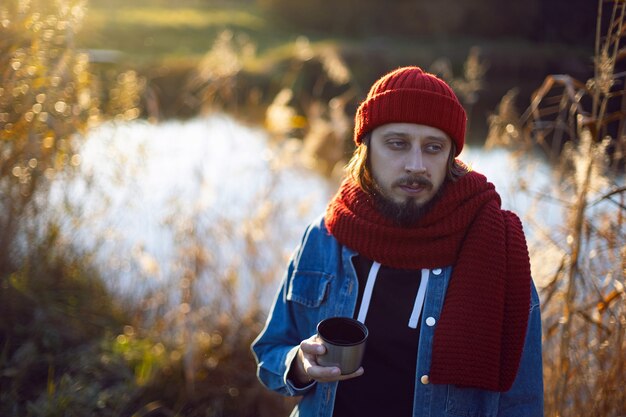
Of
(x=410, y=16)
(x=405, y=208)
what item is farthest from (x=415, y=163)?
(x=410, y=16)

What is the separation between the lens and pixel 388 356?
166 cm

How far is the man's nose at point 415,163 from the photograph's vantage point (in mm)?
1602

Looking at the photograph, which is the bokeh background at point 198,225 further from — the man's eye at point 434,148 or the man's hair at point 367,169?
the man's eye at point 434,148

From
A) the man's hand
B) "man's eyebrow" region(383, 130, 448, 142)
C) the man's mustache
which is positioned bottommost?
the man's hand

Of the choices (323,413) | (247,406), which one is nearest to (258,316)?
(247,406)

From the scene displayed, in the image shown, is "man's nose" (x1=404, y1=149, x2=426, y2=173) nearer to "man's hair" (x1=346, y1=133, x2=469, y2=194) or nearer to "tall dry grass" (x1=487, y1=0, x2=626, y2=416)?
"man's hair" (x1=346, y1=133, x2=469, y2=194)

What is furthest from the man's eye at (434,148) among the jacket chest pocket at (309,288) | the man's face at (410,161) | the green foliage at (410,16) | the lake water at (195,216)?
the green foliage at (410,16)

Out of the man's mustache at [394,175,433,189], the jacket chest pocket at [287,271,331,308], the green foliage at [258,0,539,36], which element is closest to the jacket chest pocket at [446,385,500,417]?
the jacket chest pocket at [287,271,331,308]

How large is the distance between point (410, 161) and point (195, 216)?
2.17 m

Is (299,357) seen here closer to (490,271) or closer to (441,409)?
(441,409)

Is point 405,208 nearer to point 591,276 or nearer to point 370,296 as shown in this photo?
point 370,296

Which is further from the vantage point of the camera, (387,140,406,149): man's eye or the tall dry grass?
the tall dry grass

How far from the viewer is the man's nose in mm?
1602

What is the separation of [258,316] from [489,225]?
2242mm
